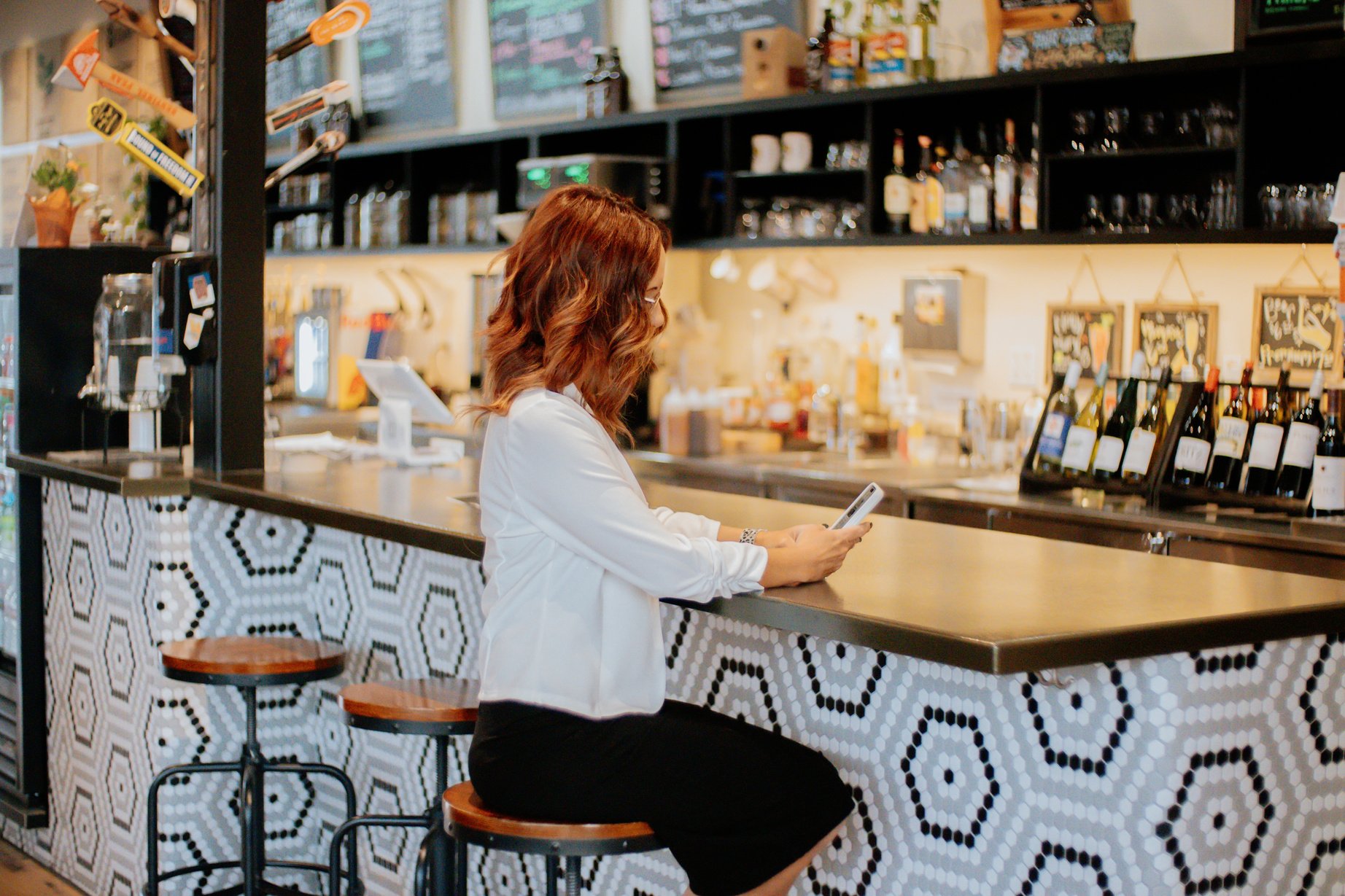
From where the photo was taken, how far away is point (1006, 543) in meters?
2.65

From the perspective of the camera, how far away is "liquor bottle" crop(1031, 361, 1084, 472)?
4.23 metres

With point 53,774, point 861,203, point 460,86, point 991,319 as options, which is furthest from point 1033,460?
point 460,86

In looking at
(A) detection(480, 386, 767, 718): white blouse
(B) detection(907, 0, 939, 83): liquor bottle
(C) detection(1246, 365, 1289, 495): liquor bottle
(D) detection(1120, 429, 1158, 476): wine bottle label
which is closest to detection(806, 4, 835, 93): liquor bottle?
(B) detection(907, 0, 939, 83): liquor bottle

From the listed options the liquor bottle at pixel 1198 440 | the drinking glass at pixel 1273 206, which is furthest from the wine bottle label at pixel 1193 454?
the drinking glass at pixel 1273 206

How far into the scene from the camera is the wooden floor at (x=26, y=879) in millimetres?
3766

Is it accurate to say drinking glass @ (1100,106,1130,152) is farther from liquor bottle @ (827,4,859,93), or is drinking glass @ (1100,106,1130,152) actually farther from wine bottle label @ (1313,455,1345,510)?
wine bottle label @ (1313,455,1345,510)

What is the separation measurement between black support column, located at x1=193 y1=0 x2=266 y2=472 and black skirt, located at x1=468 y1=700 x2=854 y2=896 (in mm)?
1797

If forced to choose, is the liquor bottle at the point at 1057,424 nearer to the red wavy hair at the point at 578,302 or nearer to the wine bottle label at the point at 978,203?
the wine bottle label at the point at 978,203

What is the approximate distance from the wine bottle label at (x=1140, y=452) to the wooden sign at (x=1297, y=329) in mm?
490

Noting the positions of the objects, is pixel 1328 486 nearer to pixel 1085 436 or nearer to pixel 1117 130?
pixel 1085 436

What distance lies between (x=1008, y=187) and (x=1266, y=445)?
1196 millimetres

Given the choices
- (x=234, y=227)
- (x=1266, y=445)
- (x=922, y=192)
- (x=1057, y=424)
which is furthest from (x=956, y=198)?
A: (x=234, y=227)

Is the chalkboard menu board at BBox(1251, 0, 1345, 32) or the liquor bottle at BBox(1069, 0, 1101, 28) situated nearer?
the chalkboard menu board at BBox(1251, 0, 1345, 32)

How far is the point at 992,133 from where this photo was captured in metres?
4.81
